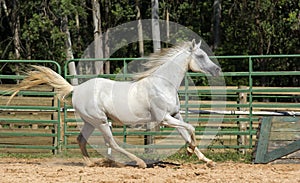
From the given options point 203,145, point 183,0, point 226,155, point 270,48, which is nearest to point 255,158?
point 226,155

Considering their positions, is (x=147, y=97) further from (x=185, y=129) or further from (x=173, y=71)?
(x=185, y=129)

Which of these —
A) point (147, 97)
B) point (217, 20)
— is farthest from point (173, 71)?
point (217, 20)

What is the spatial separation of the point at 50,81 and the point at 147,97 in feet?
5.65

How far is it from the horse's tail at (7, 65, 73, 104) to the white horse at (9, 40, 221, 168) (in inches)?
0.9

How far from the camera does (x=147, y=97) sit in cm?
955

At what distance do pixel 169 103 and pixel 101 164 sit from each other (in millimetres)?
1594

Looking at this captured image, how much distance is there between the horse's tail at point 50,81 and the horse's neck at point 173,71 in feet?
4.86

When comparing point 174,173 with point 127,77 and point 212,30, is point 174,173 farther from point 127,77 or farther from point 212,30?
point 212,30

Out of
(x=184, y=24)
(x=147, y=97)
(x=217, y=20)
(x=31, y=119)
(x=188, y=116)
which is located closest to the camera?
(x=147, y=97)

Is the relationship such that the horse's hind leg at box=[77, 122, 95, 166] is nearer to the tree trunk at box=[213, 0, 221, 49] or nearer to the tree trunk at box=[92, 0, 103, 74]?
the tree trunk at box=[92, 0, 103, 74]

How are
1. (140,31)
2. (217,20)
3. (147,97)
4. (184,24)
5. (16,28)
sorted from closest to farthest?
(147,97), (140,31), (16,28), (217,20), (184,24)

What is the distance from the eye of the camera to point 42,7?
2917 centimetres

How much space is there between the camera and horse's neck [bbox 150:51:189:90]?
31.7ft

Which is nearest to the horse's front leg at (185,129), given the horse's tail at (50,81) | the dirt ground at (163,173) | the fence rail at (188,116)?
the dirt ground at (163,173)
